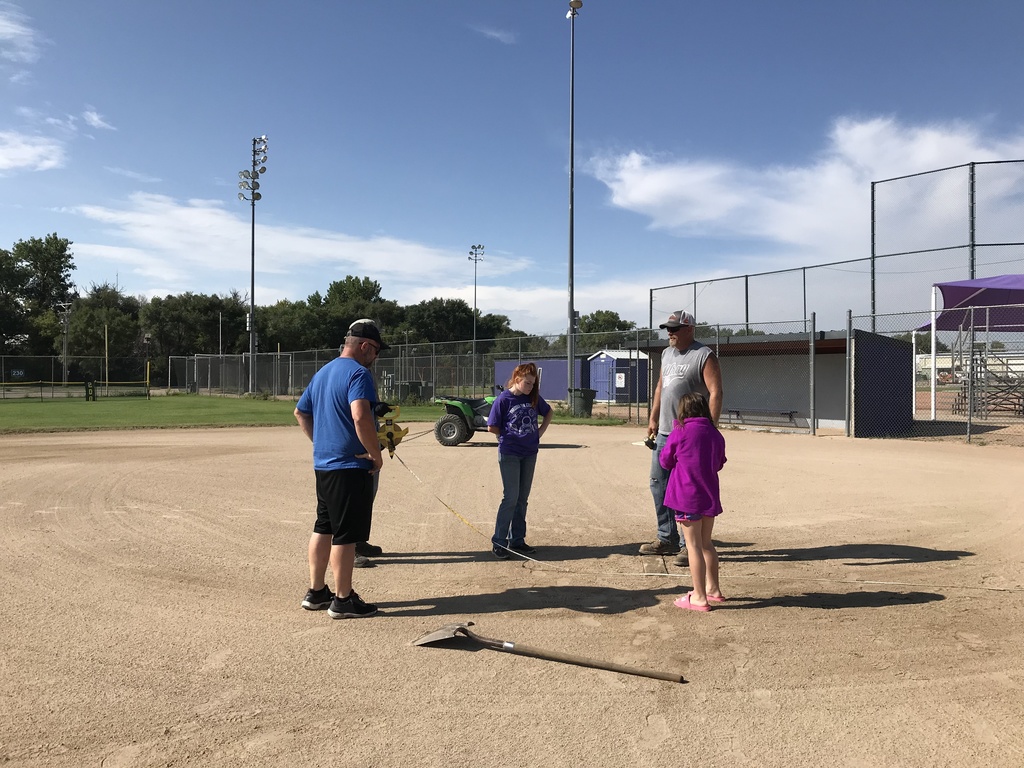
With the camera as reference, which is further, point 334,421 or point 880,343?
point 880,343

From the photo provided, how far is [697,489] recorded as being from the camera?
185 inches

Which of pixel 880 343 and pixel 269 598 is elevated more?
pixel 880 343

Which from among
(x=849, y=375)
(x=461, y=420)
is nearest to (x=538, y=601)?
(x=461, y=420)

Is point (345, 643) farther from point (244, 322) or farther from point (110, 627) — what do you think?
point (244, 322)

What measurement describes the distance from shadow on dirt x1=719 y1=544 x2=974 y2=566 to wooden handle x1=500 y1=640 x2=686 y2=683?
8.67ft

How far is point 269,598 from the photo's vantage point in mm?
4941

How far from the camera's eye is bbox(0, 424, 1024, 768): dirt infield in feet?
9.86

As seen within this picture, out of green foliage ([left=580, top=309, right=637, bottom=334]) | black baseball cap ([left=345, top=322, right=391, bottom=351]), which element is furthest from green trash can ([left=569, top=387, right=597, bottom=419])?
green foliage ([left=580, top=309, right=637, bottom=334])

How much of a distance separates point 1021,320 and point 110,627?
23.0 m

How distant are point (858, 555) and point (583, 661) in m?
3.58

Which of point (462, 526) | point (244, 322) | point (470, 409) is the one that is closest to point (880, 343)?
point (470, 409)

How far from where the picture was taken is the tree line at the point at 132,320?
56250mm

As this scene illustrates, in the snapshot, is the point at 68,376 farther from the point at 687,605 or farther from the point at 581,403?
the point at 687,605

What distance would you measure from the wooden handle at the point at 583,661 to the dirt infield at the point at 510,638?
2.0 inches
